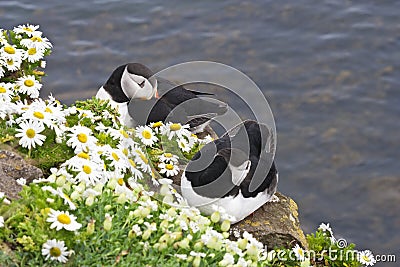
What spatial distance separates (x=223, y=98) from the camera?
365 inches

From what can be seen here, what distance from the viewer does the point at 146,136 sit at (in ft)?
17.3

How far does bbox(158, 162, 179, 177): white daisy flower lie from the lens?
5.04m

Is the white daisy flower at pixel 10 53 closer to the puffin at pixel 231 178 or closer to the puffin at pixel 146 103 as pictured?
the puffin at pixel 146 103

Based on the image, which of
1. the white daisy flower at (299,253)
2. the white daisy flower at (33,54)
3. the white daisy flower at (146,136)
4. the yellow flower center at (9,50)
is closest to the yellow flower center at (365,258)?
the white daisy flower at (299,253)

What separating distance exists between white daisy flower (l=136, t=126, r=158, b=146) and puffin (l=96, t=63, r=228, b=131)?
0.99m

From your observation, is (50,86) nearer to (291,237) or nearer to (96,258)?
(291,237)

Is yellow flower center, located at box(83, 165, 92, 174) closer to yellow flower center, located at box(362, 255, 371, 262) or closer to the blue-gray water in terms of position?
yellow flower center, located at box(362, 255, 371, 262)

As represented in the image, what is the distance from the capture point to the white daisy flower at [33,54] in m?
5.34

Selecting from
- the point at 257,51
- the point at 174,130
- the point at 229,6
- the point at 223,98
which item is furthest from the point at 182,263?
the point at 229,6

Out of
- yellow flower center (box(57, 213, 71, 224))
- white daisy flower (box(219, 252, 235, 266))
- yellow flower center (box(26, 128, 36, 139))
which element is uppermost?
yellow flower center (box(57, 213, 71, 224))

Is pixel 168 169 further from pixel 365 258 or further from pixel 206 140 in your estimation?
pixel 365 258

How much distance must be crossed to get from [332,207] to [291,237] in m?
3.29

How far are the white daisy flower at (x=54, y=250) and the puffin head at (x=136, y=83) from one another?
11.5 feet

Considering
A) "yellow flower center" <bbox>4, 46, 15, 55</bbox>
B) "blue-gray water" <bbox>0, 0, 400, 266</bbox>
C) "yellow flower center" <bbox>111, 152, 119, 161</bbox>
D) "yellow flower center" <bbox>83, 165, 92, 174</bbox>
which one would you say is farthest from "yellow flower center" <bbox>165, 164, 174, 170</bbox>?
"blue-gray water" <bbox>0, 0, 400, 266</bbox>
